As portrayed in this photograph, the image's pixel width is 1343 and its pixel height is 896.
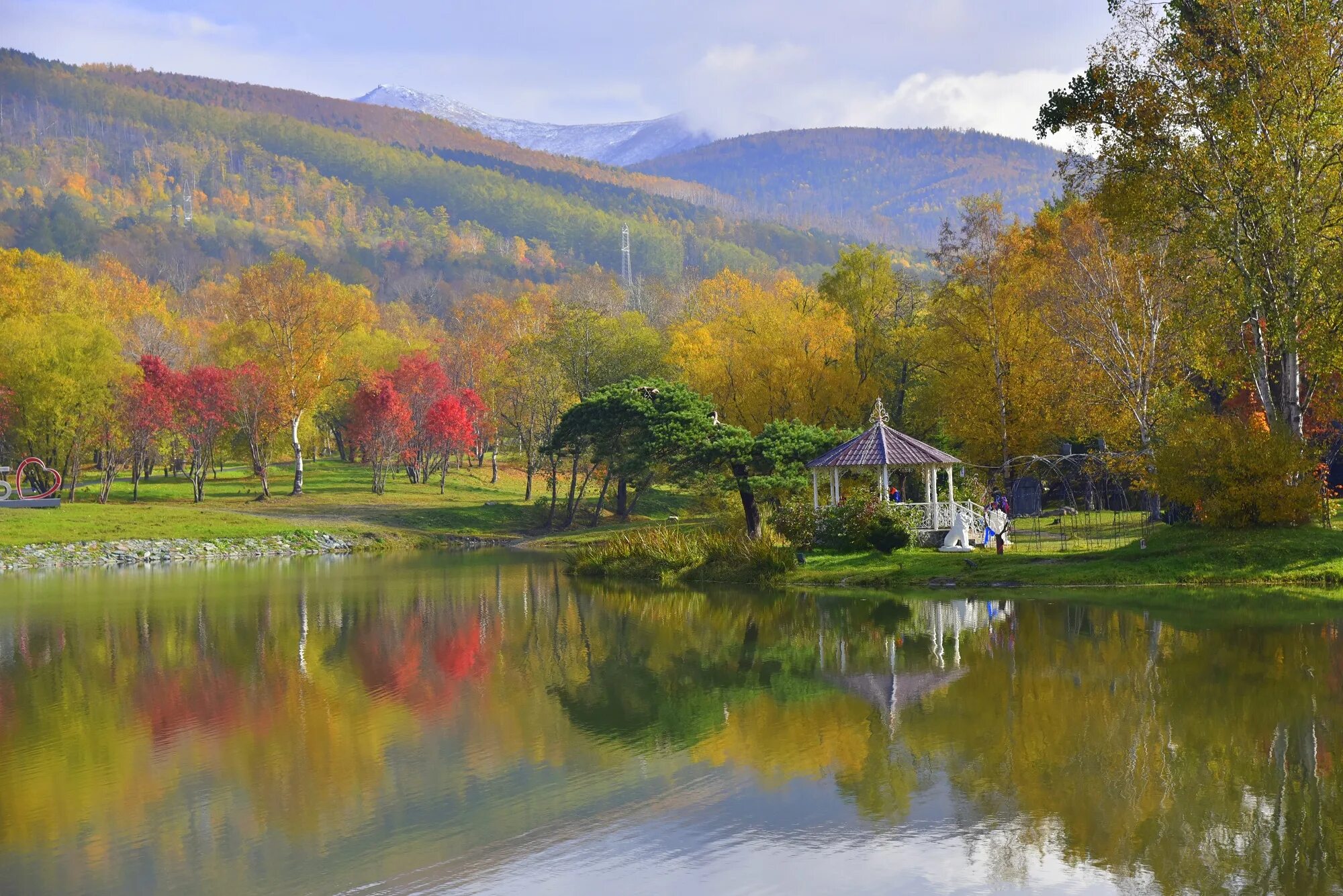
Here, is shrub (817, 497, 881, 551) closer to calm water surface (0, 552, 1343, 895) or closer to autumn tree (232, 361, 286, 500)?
calm water surface (0, 552, 1343, 895)

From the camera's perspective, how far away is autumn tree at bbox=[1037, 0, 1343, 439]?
21.2 meters

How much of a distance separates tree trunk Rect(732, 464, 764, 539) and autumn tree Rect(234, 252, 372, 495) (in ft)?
98.9

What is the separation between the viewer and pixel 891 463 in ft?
95.5

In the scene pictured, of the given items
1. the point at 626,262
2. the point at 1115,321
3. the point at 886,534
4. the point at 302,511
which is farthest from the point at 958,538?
the point at 626,262

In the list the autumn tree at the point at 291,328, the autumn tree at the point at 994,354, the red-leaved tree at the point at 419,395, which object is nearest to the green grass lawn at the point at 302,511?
the red-leaved tree at the point at 419,395

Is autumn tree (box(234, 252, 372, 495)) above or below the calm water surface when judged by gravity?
above

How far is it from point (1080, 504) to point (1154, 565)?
2425 cm

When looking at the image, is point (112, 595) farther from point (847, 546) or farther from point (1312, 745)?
point (1312, 745)

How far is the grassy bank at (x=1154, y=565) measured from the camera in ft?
66.8

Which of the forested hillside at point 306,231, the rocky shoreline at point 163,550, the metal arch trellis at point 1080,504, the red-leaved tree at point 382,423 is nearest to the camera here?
the metal arch trellis at point 1080,504

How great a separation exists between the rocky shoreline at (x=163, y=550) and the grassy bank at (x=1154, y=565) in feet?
77.1

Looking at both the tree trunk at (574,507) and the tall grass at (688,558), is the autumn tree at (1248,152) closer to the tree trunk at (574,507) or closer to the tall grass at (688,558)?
the tall grass at (688,558)

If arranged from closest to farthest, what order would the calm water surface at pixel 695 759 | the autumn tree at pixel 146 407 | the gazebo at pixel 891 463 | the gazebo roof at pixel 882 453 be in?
the calm water surface at pixel 695 759
the gazebo at pixel 891 463
the gazebo roof at pixel 882 453
the autumn tree at pixel 146 407

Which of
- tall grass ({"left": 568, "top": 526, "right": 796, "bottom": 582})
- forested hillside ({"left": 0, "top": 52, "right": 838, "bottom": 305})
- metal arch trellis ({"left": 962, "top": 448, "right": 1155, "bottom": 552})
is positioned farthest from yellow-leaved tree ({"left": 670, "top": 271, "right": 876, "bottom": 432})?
forested hillside ({"left": 0, "top": 52, "right": 838, "bottom": 305})
